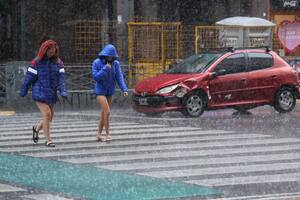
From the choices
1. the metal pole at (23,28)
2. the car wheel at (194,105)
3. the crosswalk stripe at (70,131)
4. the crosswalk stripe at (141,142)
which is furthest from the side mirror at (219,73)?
the metal pole at (23,28)

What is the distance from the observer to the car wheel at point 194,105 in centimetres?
1816

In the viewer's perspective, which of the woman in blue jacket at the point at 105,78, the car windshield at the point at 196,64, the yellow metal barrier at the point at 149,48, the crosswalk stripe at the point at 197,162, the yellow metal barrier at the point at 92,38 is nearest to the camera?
the crosswalk stripe at the point at 197,162

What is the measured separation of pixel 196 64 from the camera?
62.1 feet

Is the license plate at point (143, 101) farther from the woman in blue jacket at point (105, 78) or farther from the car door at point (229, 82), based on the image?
the woman in blue jacket at point (105, 78)

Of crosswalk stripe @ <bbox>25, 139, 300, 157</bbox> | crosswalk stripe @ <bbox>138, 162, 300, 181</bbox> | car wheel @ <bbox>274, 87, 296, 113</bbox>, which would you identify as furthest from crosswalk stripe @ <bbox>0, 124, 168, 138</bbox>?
crosswalk stripe @ <bbox>138, 162, 300, 181</bbox>

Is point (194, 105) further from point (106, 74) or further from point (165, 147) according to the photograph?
point (165, 147)

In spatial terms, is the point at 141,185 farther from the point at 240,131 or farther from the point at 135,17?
the point at 135,17

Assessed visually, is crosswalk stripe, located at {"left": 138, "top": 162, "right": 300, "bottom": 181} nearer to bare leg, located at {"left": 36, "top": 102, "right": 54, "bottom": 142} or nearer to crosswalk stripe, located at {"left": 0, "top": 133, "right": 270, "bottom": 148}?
crosswalk stripe, located at {"left": 0, "top": 133, "right": 270, "bottom": 148}

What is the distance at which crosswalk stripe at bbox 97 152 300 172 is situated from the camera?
421 inches

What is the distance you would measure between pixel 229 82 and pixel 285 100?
178 centimetres

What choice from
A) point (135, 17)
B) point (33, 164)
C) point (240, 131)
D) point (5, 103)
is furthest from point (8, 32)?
point (33, 164)

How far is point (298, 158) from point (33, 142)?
4.66 meters

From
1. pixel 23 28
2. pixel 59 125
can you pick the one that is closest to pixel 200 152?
pixel 59 125

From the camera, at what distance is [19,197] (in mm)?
8586
